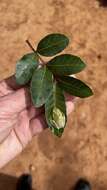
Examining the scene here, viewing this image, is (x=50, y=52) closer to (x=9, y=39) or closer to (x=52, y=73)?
(x=52, y=73)

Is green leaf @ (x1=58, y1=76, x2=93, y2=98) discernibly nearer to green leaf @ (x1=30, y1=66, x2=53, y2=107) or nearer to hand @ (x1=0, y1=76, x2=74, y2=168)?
green leaf @ (x1=30, y1=66, x2=53, y2=107)

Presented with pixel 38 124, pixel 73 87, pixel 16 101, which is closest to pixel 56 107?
pixel 73 87

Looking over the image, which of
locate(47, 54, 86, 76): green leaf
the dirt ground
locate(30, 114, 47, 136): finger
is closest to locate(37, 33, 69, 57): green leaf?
locate(47, 54, 86, 76): green leaf

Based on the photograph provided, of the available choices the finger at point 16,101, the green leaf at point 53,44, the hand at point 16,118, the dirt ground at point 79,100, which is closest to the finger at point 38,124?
the hand at point 16,118

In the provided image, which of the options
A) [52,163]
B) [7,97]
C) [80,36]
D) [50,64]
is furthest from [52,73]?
[80,36]

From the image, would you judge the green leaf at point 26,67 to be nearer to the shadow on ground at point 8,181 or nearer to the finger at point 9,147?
the finger at point 9,147

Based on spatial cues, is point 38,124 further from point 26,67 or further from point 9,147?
point 26,67
